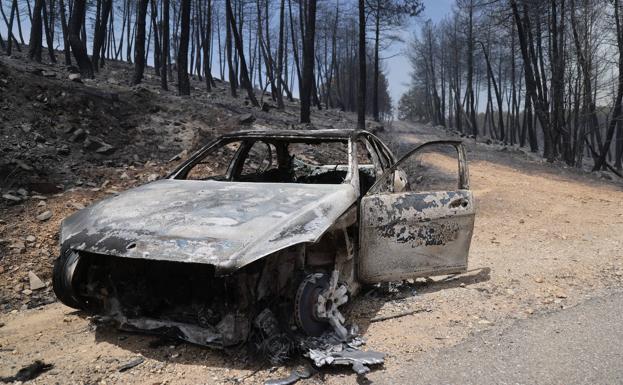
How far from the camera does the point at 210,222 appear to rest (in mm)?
3250

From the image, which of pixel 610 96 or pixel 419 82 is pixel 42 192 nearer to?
pixel 610 96

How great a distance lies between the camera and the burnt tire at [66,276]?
3.51m

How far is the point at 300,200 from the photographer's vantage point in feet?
11.7

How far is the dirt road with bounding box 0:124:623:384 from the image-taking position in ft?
10.1

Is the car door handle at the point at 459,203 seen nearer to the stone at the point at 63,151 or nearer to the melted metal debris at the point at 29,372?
the melted metal debris at the point at 29,372

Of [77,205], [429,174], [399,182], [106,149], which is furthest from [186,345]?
[429,174]

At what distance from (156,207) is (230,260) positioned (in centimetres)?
102

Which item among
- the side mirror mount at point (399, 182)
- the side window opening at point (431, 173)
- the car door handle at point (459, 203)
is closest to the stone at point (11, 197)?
the side mirror mount at point (399, 182)

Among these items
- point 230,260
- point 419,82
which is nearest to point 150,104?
point 230,260

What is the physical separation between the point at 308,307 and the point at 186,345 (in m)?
0.86

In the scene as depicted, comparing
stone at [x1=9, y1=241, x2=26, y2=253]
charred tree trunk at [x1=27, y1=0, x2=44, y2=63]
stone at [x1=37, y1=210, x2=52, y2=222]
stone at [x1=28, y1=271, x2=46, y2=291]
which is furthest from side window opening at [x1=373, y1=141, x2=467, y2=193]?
charred tree trunk at [x1=27, y1=0, x2=44, y2=63]

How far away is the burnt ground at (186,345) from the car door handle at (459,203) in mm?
741

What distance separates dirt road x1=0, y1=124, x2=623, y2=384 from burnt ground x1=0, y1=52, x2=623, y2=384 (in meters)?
0.01

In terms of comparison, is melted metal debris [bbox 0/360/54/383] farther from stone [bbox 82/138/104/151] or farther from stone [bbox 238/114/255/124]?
stone [bbox 238/114/255/124]
